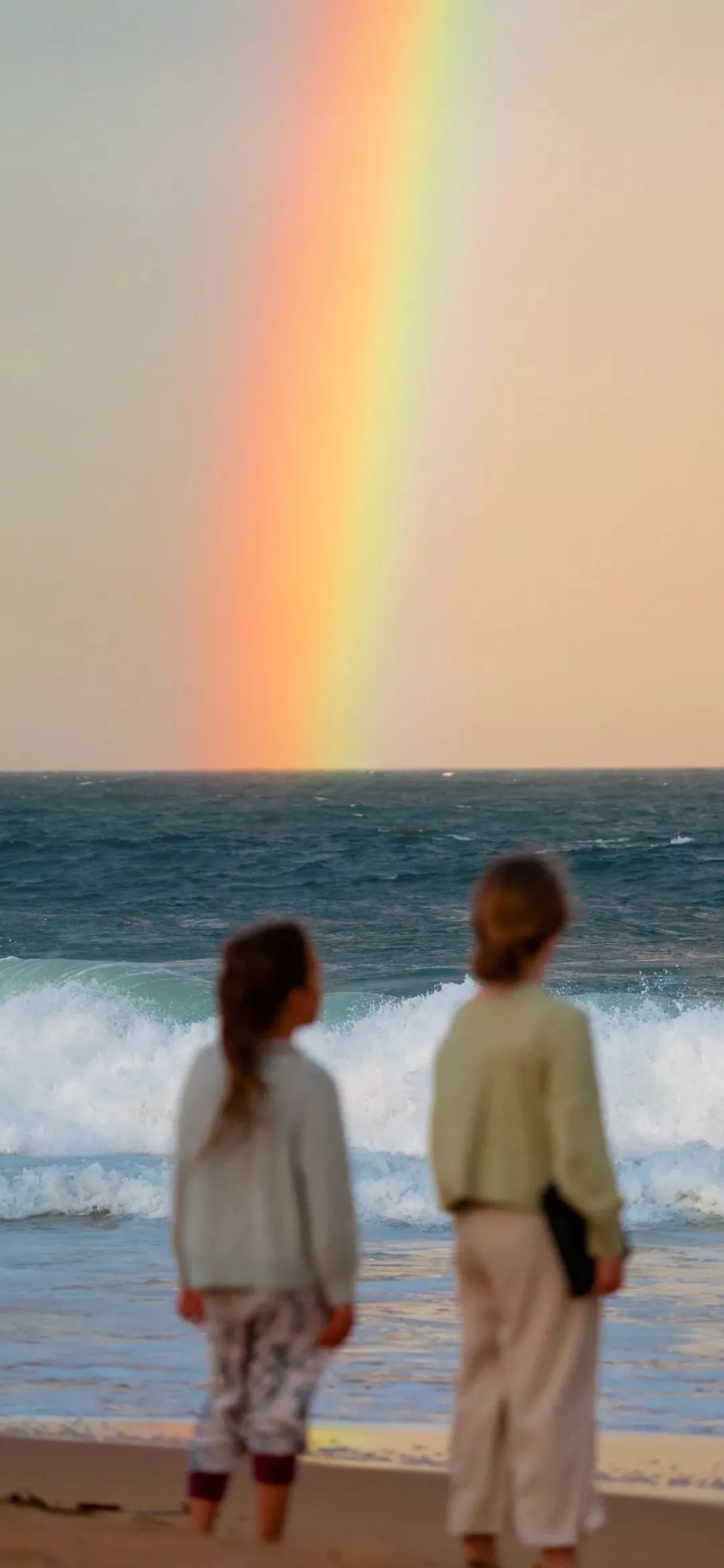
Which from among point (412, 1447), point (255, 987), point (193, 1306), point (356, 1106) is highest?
point (255, 987)

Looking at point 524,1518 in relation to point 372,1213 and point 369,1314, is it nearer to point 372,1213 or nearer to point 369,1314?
point 369,1314

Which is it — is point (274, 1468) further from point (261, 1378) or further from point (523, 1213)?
point (523, 1213)

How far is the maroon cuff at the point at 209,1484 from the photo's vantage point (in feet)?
11.9

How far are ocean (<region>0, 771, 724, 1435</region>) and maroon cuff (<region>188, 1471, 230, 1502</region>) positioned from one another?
4.24ft

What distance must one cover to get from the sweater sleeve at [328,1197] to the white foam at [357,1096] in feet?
21.0

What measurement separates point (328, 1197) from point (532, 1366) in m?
0.50

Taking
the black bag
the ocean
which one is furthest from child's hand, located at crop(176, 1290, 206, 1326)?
the ocean

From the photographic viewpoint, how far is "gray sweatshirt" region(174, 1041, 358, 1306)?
348 centimetres

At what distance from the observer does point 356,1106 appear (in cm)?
1385

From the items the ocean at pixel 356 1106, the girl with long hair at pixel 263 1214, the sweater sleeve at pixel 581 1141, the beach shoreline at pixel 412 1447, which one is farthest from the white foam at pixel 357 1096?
the sweater sleeve at pixel 581 1141

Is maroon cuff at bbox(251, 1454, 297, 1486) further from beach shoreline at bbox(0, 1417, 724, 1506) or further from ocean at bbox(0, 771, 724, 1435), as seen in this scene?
beach shoreline at bbox(0, 1417, 724, 1506)

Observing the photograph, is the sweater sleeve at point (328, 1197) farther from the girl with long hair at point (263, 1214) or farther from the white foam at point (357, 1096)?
the white foam at point (357, 1096)

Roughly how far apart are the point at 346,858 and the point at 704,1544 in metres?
40.4

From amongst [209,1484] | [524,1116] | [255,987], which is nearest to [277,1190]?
[255,987]
